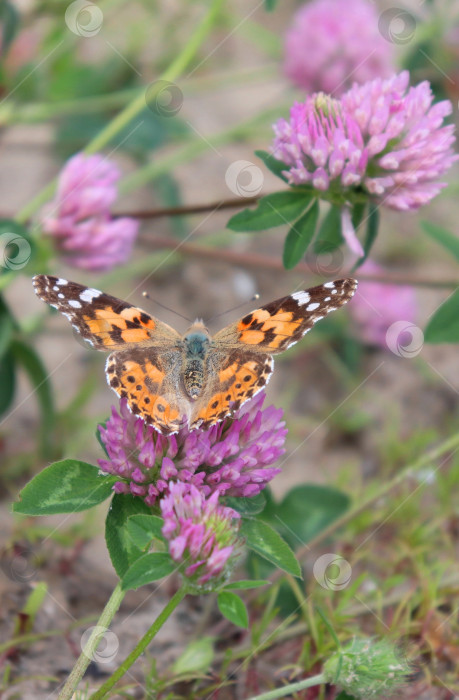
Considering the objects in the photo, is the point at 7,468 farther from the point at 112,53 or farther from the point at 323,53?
the point at 112,53

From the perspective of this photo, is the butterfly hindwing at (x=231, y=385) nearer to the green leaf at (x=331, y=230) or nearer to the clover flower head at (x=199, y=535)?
the clover flower head at (x=199, y=535)

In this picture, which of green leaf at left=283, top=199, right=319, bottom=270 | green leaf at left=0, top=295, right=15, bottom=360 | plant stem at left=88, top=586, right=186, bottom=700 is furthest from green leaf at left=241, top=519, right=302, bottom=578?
green leaf at left=0, top=295, right=15, bottom=360

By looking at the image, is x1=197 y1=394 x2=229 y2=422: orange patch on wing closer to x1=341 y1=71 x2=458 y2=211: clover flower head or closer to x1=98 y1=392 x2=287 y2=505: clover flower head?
x1=98 y1=392 x2=287 y2=505: clover flower head

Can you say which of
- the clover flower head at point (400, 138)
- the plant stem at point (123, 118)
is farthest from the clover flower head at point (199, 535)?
the plant stem at point (123, 118)

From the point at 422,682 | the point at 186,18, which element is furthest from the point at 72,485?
the point at 186,18

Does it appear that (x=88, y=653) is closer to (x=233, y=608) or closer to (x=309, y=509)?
(x=233, y=608)
